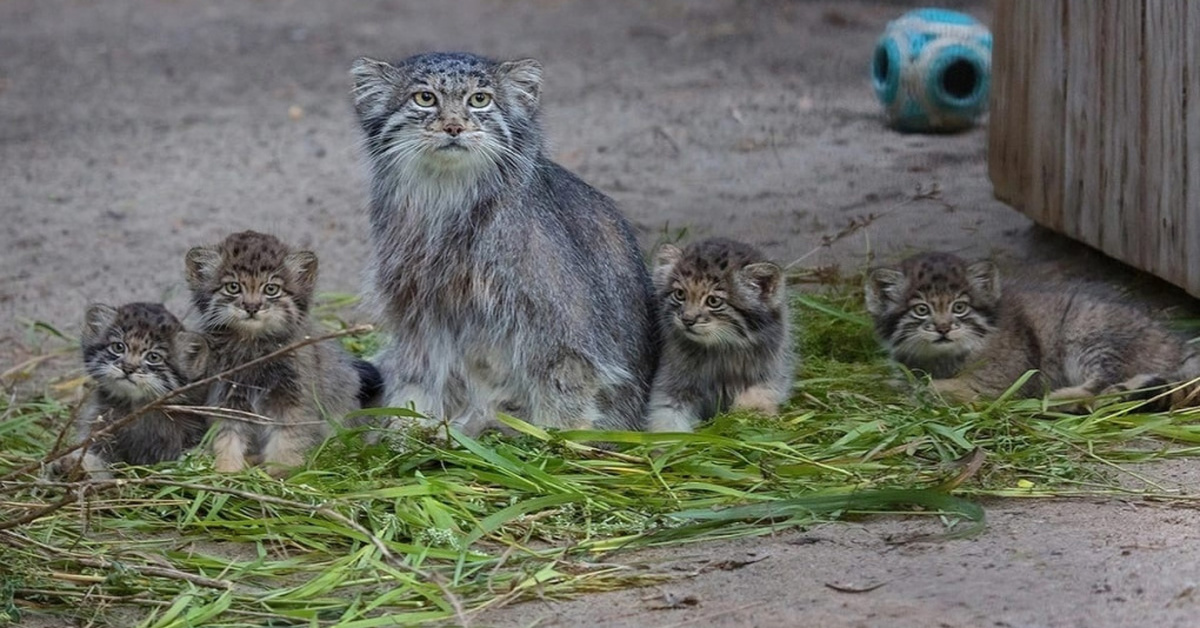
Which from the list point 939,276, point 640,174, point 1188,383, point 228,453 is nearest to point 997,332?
point 939,276

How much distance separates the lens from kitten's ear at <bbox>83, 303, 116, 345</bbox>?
279 inches

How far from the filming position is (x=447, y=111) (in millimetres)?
6734

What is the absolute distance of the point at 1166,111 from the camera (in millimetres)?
7680

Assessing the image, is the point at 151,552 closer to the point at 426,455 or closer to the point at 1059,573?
the point at 426,455

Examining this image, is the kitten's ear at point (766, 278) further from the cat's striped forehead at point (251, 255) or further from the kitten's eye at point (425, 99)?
→ the cat's striped forehead at point (251, 255)

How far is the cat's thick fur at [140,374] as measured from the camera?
6.99 m

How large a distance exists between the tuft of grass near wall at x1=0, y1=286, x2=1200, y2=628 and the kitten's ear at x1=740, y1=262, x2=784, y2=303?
0.51 m

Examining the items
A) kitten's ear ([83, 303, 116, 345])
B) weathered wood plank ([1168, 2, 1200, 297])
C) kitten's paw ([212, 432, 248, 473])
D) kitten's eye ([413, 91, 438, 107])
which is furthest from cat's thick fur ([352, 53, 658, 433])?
weathered wood plank ([1168, 2, 1200, 297])

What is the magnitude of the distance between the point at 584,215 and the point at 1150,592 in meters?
3.12

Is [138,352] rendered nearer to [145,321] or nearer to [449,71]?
[145,321]

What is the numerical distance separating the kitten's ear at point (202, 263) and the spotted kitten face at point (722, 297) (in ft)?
6.26

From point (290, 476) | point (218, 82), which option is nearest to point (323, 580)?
point (290, 476)

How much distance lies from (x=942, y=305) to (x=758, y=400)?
920mm

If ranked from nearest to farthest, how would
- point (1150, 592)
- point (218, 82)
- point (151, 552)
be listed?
1. point (1150, 592)
2. point (151, 552)
3. point (218, 82)
